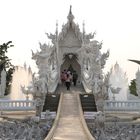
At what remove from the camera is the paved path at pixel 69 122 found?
15.8 m

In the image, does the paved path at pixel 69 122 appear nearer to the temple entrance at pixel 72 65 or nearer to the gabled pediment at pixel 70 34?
the gabled pediment at pixel 70 34

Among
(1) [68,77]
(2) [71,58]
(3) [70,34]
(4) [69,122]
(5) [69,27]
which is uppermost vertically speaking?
(5) [69,27]

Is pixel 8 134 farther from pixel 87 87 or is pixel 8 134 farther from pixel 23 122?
pixel 87 87

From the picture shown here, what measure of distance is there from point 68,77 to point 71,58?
530 centimetres

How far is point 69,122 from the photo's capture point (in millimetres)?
19375

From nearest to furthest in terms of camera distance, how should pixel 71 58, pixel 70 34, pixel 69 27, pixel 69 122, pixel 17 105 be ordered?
pixel 69 122 → pixel 17 105 → pixel 69 27 → pixel 70 34 → pixel 71 58

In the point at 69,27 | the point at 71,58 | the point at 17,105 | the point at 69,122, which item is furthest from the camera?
the point at 71,58

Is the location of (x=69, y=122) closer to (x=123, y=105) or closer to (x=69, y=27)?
(x=123, y=105)

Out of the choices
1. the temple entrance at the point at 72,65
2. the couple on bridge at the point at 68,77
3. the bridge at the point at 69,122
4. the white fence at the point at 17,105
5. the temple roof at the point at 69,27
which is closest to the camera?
the bridge at the point at 69,122

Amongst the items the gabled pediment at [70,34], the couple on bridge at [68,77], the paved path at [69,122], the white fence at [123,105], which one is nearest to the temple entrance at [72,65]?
the couple on bridge at [68,77]

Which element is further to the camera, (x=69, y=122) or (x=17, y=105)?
(x=17, y=105)

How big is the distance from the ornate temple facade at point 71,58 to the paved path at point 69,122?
169cm

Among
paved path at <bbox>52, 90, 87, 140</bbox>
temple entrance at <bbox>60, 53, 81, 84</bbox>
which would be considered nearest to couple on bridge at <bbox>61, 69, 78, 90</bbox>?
temple entrance at <bbox>60, 53, 81, 84</bbox>

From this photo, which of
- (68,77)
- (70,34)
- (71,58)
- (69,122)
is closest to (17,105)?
(68,77)
